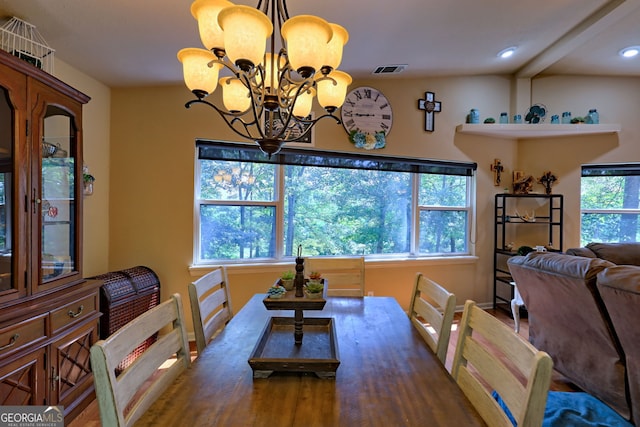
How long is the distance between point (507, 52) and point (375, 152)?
5.59 feet

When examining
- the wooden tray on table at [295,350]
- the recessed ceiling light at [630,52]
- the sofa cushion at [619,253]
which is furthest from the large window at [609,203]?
the wooden tray on table at [295,350]

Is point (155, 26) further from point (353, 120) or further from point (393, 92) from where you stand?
point (393, 92)

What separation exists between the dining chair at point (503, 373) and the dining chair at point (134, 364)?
102 centimetres

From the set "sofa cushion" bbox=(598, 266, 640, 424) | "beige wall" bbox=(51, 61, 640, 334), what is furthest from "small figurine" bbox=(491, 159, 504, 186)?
"sofa cushion" bbox=(598, 266, 640, 424)

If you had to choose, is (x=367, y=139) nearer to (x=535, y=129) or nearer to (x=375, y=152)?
(x=375, y=152)

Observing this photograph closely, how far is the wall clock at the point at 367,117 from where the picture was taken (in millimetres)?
3406

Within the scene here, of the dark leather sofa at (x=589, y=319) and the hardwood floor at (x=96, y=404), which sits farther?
the hardwood floor at (x=96, y=404)

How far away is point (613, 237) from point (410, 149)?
9.74 ft

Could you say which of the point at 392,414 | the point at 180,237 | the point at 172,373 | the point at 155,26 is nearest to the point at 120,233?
the point at 180,237

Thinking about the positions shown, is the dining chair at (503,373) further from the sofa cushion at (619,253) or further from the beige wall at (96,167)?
the sofa cushion at (619,253)

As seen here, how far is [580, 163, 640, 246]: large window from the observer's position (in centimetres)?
397

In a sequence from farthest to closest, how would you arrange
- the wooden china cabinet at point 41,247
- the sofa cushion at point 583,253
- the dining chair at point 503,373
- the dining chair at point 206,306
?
1. the sofa cushion at point 583,253
2. the wooden china cabinet at point 41,247
3. the dining chair at point 206,306
4. the dining chair at point 503,373

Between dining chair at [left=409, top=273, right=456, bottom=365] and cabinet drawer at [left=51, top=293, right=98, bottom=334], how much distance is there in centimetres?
195

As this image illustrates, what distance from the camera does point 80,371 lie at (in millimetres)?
1931
